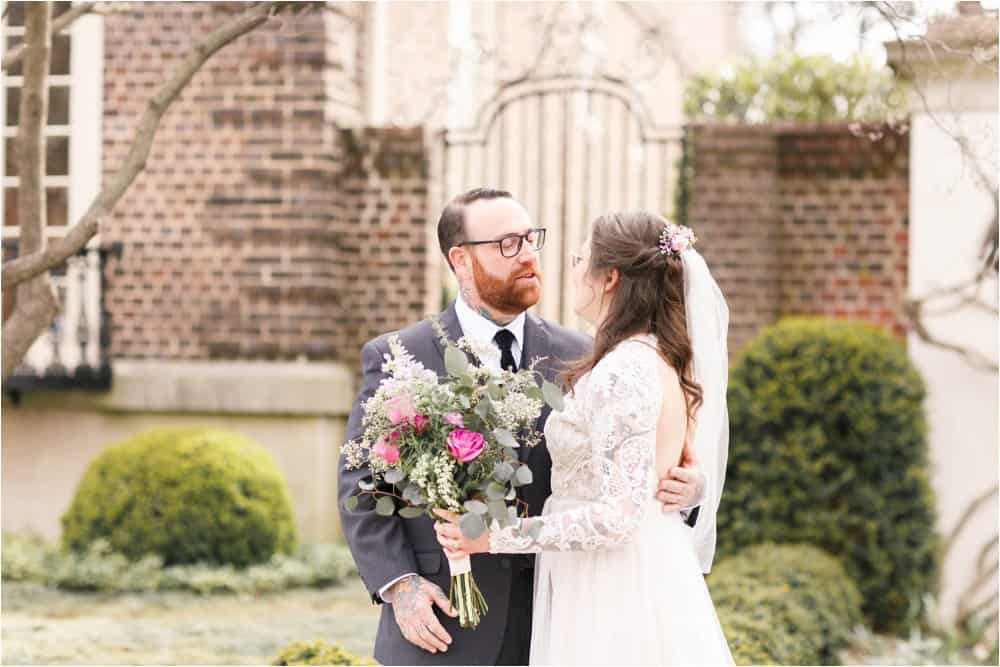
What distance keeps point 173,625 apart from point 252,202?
10.7 feet

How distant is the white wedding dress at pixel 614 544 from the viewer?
316cm

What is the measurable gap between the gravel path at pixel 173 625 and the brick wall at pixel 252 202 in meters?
1.97

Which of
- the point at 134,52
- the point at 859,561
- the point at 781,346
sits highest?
the point at 134,52

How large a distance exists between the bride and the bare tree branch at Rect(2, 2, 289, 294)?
1882 millimetres

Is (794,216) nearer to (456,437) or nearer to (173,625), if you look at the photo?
(173,625)

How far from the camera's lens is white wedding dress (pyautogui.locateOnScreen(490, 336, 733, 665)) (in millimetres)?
3164

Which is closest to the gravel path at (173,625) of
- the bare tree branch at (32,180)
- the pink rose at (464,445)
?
the bare tree branch at (32,180)

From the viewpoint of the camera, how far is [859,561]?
7.32 m

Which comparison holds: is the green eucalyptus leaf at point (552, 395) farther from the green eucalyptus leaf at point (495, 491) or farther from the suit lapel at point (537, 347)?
the suit lapel at point (537, 347)

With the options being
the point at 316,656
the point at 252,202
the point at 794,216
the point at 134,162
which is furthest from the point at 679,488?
the point at 252,202

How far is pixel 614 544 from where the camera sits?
10.4 ft

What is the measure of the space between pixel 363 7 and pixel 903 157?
12.6ft

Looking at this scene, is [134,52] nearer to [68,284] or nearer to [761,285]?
[68,284]

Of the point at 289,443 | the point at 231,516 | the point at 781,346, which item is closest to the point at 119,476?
the point at 231,516
